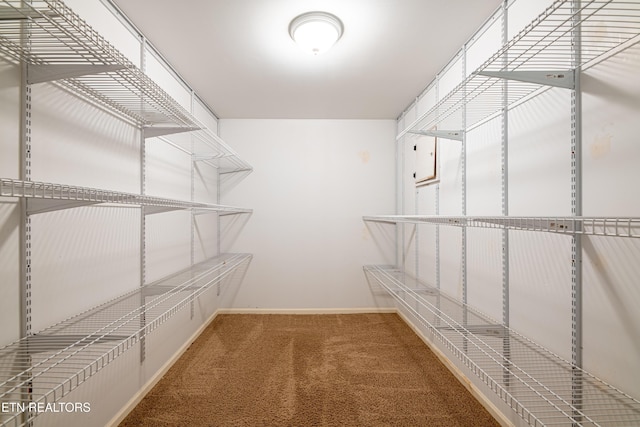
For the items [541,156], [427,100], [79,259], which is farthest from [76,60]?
[427,100]

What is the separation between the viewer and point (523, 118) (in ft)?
4.23

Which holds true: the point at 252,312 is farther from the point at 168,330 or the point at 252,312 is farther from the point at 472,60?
the point at 472,60

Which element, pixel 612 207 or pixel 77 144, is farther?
pixel 77 144

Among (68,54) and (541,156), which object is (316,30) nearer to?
(68,54)

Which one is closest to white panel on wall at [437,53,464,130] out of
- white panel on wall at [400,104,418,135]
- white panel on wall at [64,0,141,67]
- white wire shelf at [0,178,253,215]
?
white panel on wall at [400,104,418,135]

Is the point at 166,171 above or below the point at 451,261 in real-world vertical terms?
above

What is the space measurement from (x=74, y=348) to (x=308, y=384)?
1.15 m

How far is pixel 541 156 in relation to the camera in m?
1.18

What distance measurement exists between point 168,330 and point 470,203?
2.04 meters

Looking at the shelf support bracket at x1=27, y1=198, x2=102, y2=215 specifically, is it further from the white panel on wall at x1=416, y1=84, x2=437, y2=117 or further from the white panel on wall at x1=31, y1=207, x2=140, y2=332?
the white panel on wall at x1=416, y1=84, x2=437, y2=117

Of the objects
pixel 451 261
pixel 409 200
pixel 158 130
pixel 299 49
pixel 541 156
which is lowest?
pixel 451 261

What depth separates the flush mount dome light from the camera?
144cm

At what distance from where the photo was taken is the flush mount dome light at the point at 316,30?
144 centimetres

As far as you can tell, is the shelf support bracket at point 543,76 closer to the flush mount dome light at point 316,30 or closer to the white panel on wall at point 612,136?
the white panel on wall at point 612,136
